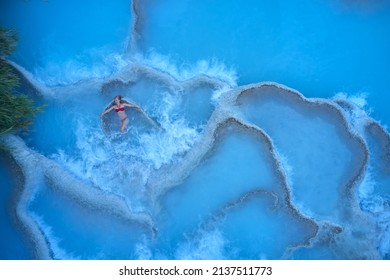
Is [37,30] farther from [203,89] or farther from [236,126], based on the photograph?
[236,126]

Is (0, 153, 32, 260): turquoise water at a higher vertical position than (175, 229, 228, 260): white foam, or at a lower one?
higher

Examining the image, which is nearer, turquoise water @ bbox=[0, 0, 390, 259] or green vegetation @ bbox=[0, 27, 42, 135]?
green vegetation @ bbox=[0, 27, 42, 135]

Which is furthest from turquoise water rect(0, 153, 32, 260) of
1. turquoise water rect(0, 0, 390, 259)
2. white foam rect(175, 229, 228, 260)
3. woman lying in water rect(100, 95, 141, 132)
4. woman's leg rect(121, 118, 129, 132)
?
white foam rect(175, 229, 228, 260)

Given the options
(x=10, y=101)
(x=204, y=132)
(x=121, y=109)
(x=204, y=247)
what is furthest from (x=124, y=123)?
(x=204, y=247)

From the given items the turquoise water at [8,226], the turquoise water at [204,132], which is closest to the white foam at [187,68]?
the turquoise water at [204,132]

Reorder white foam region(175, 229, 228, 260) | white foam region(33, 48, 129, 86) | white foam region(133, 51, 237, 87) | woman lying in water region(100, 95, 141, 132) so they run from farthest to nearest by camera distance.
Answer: white foam region(33, 48, 129, 86)
white foam region(133, 51, 237, 87)
woman lying in water region(100, 95, 141, 132)
white foam region(175, 229, 228, 260)

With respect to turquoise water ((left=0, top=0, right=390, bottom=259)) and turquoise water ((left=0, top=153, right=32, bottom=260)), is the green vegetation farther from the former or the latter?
turquoise water ((left=0, top=153, right=32, bottom=260))
